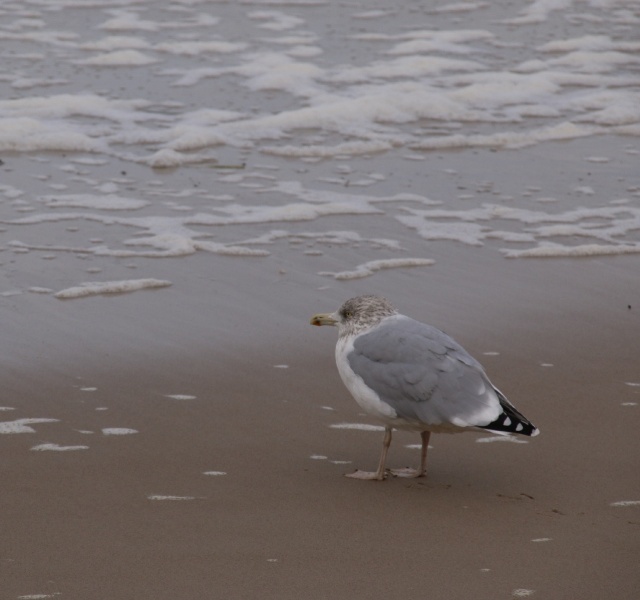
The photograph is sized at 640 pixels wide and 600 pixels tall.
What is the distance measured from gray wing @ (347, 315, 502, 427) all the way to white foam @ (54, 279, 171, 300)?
2.35 metres

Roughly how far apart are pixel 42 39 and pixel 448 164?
22.6 ft

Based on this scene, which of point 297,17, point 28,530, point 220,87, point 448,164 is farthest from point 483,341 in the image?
point 297,17

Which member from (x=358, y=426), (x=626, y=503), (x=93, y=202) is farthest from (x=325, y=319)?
(x=93, y=202)

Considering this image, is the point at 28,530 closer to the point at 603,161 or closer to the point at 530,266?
the point at 530,266

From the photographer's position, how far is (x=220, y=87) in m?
12.8

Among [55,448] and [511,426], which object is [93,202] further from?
[511,426]

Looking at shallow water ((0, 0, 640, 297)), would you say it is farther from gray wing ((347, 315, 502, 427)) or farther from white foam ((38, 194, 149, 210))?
gray wing ((347, 315, 502, 427))

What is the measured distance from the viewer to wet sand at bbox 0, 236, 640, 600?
389cm

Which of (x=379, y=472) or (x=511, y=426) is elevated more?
(x=511, y=426)

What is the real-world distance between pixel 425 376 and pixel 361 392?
1.00 ft

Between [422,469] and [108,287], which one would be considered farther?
[108,287]

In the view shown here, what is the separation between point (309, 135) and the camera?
35.9ft

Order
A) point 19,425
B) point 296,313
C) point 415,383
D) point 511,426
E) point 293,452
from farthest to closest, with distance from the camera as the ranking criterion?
point 296,313, point 19,425, point 293,452, point 415,383, point 511,426

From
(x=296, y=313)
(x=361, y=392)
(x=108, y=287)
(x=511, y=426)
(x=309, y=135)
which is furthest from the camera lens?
(x=309, y=135)
